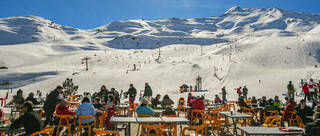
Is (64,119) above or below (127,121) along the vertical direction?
below

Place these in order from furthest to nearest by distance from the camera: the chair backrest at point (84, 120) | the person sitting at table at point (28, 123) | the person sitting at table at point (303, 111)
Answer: the person sitting at table at point (303, 111), the chair backrest at point (84, 120), the person sitting at table at point (28, 123)

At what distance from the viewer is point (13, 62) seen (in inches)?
2638

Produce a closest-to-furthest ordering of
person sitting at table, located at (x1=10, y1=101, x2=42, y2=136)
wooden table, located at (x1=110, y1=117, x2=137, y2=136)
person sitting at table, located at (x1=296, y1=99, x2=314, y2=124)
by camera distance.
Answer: person sitting at table, located at (x1=10, y1=101, x2=42, y2=136), wooden table, located at (x1=110, y1=117, x2=137, y2=136), person sitting at table, located at (x1=296, y1=99, x2=314, y2=124)

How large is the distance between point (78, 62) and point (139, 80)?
2716cm

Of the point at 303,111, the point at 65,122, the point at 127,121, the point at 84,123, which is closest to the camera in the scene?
the point at 127,121

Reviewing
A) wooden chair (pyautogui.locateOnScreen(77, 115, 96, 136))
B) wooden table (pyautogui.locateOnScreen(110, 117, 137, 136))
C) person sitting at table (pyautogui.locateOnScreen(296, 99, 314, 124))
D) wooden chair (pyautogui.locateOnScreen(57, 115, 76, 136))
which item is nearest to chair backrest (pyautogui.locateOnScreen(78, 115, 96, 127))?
wooden chair (pyautogui.locateOnScreen(77, 115, 96, 136))

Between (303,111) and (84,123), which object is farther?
(303,111)

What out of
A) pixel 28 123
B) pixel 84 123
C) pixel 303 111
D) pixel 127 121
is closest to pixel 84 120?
pixel 84 123

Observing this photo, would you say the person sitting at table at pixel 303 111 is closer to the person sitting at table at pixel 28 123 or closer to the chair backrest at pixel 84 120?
the chair backrest at pixel 84 120

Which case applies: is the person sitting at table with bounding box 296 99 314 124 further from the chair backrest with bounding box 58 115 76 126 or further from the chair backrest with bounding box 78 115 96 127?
the chair backrest with bounding box 58 115 76 126

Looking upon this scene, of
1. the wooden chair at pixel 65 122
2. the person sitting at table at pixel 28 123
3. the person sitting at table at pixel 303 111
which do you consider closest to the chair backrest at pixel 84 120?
the wooden chair at pixel 65 122

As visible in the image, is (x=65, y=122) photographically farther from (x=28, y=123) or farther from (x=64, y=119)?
(x=28, y=123)

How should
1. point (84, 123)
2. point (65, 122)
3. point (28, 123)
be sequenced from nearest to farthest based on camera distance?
point (28, 123)
point (84, 123)
point (65, 122)

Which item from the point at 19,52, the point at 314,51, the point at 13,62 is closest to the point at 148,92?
the point at 314,51
